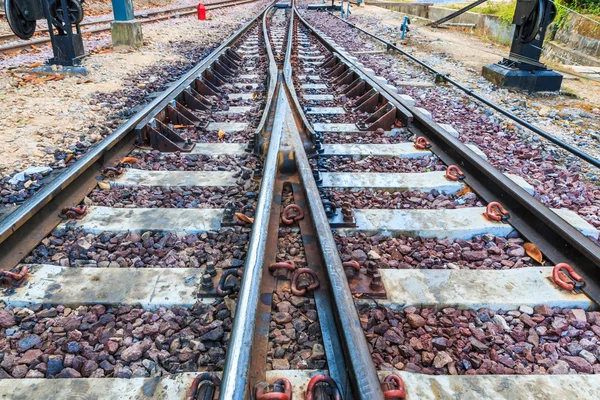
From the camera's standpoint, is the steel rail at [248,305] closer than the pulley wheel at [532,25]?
Yes

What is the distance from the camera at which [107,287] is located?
2.08m

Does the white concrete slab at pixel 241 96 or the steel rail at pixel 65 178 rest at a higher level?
the steel rail at pixel 65 178

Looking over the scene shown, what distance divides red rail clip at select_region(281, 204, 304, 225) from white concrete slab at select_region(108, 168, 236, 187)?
77 centimetres

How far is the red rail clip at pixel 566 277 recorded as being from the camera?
2105mm

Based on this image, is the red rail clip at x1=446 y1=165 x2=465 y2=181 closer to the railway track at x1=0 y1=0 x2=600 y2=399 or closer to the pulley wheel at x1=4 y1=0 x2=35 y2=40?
the railway track at x1=0 y1=0 x2=600 y2=399

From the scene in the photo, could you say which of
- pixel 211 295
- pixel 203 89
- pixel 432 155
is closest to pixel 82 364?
pixel 211 295

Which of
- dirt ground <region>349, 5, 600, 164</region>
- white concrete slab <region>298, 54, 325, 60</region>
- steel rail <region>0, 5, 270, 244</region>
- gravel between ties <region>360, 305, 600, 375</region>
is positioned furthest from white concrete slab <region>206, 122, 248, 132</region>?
white concrete slab <region>298, 54, 325, 60</region>

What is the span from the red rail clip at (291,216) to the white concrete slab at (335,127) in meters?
1.85

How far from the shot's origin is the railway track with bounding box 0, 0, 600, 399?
63.6 inches

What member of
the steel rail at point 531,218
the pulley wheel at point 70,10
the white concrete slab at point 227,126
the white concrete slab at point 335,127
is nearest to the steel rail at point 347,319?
the steel rail at point 531,218

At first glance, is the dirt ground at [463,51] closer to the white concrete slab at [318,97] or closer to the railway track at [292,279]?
the white concrete slab at [318,97]

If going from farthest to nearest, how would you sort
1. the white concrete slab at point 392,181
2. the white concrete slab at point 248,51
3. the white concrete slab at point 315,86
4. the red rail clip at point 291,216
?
the white concrete slab at point 248,51, the white concrete slab at point 315,86, the white concrete slab at point 392,181, the red rail clip at point 291,216

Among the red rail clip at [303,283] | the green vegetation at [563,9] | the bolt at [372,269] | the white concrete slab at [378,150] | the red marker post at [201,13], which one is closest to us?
the red rail clip at [303,283]

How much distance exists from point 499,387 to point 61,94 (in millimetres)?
5906
